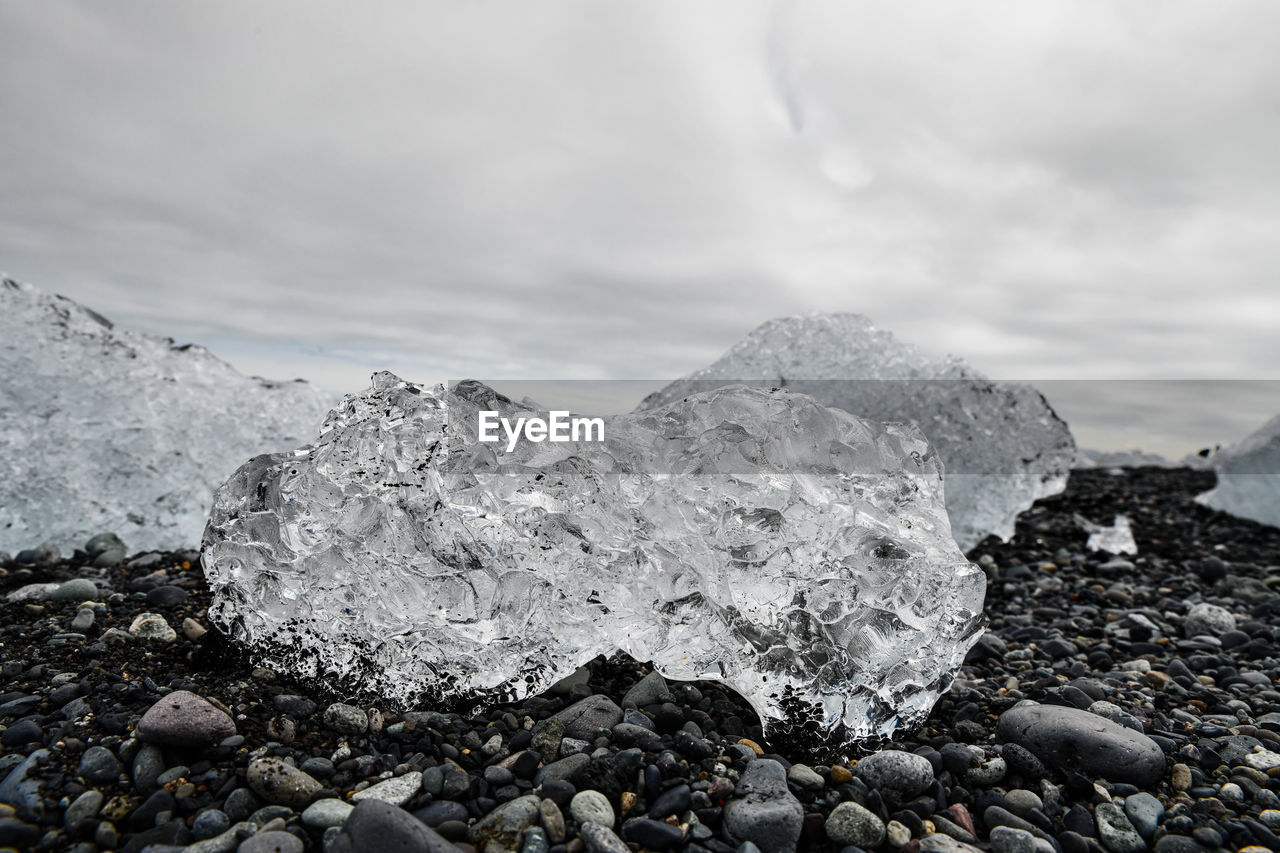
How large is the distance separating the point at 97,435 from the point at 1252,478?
552 inches

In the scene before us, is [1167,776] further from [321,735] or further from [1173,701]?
[321,735]

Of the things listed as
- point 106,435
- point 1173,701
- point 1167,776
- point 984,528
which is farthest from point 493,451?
point 984,528

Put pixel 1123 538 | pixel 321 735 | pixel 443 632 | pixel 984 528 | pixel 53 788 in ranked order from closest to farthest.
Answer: pixel 53 788 < pixel 321 735 < pixel 443 632 < pixel 984 528 < pixel 1123 538

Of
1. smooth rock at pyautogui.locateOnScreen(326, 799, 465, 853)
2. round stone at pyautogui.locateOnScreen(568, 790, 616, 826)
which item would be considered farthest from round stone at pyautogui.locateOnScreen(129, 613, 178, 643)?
round stone at pyautogui.locateOnScreen(568, 790, 616, 826)

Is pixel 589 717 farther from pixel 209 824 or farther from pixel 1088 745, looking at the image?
pixel 1088 745

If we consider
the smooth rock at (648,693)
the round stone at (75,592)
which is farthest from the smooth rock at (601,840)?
the round stone at (75,592)

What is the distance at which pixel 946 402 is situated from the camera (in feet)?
27.6

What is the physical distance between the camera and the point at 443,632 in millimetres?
4258

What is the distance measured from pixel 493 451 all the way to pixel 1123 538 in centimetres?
801

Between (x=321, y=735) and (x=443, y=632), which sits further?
(x=443, y=632)

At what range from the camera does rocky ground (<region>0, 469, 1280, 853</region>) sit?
10.7ft

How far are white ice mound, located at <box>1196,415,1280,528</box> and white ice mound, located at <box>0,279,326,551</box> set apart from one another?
12.4 meters

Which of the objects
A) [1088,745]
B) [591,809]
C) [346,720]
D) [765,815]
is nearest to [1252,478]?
[1088,745]

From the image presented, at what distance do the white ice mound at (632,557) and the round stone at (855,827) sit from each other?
709 millimetres
